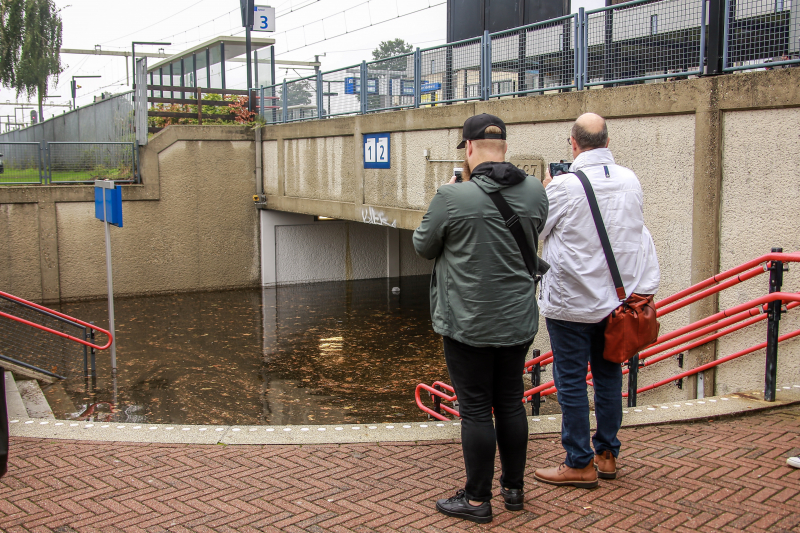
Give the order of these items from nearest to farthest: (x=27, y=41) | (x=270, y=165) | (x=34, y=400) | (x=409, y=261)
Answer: (x=34, y=400) → (x=270, y=165) → (x=409, y=261) → (x=27, y=41)

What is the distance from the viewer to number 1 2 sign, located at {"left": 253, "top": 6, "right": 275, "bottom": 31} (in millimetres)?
21578

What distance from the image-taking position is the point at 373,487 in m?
3.72

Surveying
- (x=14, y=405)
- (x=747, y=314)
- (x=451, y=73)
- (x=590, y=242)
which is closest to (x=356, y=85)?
(x=451, y=73)

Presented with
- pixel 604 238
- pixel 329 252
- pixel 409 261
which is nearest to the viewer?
pixel 604 238

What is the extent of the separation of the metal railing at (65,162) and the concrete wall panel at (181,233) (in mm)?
732

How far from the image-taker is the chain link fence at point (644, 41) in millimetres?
6957

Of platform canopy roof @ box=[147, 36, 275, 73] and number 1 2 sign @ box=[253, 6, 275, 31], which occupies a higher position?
number 1 2 sign @ box=[253, 6, 275, 31]

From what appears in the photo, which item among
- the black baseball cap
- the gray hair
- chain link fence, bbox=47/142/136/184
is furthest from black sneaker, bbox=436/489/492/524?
chain link fence, bbox=47/142/136/184

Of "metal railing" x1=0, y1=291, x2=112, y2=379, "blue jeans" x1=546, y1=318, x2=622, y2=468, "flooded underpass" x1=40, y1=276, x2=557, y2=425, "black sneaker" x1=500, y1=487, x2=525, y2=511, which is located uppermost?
"blue jeans" x1=546, y1=318, x2=622, y2=468

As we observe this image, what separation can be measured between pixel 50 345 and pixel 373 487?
29.7 feet

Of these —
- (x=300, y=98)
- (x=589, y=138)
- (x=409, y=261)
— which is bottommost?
(x=409, y=261)

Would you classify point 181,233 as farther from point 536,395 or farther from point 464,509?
point 464,509

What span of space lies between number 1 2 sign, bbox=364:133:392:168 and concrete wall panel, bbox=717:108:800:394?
639 cm

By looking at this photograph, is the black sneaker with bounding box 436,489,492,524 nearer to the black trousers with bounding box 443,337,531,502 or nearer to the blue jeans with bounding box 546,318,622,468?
the black trousers with bounding box 443,337,531,502
